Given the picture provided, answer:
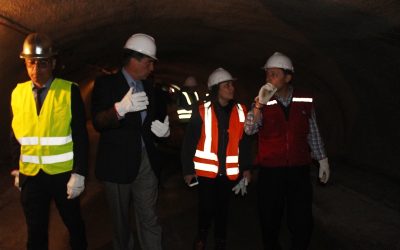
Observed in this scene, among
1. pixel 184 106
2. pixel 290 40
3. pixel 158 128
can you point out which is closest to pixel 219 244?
pixel 158 128

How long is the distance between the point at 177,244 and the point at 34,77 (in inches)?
94.1

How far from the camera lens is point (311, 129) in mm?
4246

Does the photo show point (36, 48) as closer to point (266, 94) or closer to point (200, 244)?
point (266, 94)

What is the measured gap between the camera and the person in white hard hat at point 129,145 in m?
3.66

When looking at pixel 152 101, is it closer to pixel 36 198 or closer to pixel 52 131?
pixel 52 131

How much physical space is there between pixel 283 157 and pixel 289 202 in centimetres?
44

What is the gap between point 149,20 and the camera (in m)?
7.00

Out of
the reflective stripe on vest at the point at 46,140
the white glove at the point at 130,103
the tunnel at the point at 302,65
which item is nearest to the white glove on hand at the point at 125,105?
the white glove at the point at 130,103

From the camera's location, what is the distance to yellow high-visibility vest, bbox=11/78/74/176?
3.40 metres

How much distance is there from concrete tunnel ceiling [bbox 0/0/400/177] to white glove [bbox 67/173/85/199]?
2311 mm

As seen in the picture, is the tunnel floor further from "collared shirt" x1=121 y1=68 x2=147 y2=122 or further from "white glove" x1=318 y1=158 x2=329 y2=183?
"collared shirt" x1=121 y1=68 x2=147 y2=122

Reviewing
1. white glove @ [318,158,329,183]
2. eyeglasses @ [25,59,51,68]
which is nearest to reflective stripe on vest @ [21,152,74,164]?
eyeglasses @ [25,59,51,68]

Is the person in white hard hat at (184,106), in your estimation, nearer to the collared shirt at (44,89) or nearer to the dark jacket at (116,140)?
the dark jacket at (116,140)

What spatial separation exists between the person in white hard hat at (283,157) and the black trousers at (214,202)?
Answer: 37cm
